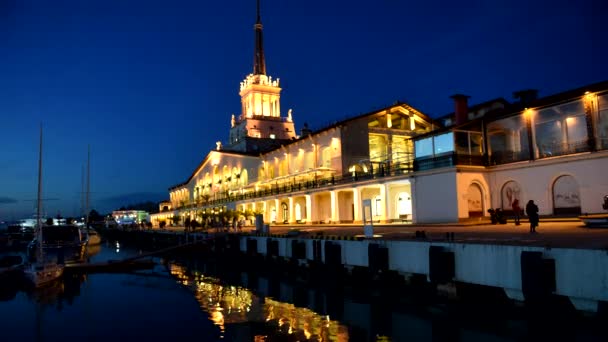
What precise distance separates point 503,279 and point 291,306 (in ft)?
31.3

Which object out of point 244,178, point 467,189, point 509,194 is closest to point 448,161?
point 467,189

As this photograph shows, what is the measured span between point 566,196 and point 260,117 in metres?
70.4

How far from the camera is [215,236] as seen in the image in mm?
41844

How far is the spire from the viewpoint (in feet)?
340

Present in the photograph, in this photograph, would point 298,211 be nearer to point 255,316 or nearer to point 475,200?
point 475,200

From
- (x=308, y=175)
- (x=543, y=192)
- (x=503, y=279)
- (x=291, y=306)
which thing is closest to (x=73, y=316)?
(x=291, y=306)

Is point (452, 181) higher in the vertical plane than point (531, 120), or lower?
lower

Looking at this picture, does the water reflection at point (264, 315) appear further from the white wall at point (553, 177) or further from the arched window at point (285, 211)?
the arched window at point (285, 211)

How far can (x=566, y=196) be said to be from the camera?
2981 cm

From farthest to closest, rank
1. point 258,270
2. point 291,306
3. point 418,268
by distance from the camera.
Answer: point 258,270
point 291,306
point 418,268

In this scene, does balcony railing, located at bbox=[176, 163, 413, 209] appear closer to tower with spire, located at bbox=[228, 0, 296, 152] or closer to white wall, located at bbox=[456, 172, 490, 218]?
white wall, located at bbox=[456, 172, 490, 218]

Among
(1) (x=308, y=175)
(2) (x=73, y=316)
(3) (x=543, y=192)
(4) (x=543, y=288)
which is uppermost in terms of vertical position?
(1) (x=308, y=175)

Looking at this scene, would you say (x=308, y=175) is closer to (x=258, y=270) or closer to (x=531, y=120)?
(x=258, y=270)

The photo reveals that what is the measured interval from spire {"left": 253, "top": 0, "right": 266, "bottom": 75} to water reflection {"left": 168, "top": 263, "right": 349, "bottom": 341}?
80511mm
